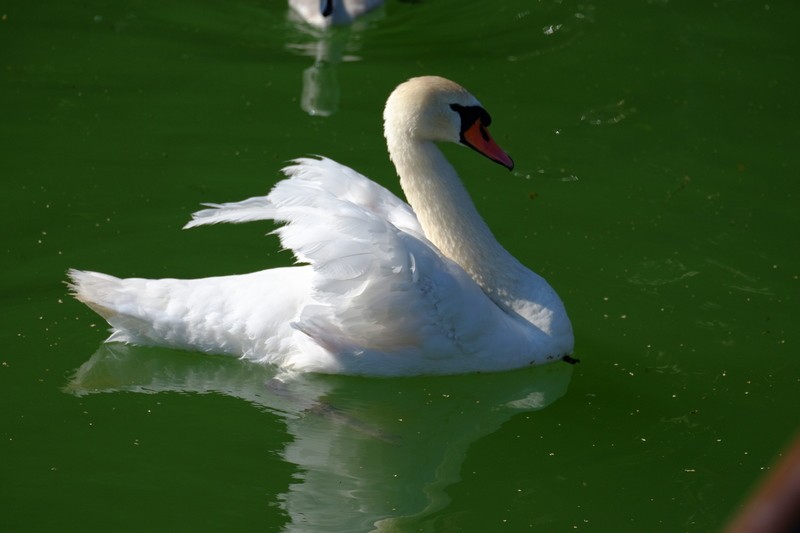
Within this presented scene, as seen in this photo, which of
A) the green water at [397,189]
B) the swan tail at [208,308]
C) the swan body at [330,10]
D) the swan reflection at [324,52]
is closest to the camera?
the green water at [397,189]

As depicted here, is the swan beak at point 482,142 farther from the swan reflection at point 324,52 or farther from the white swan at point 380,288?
the swan reflection at point 324,52

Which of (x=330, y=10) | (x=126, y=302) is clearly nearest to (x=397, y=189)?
(x=126, y=302)

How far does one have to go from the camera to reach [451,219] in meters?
4.29

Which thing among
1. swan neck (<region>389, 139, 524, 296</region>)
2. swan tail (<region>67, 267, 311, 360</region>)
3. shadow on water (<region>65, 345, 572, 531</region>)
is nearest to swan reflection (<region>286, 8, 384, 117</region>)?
swan neck (<region>389, 139, 524, 296</region>)

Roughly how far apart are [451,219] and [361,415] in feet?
2.96

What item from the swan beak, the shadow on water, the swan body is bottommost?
the shadow on water

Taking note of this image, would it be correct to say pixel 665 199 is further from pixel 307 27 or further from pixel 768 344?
pixel 307 27

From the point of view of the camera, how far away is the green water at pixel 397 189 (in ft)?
11.7

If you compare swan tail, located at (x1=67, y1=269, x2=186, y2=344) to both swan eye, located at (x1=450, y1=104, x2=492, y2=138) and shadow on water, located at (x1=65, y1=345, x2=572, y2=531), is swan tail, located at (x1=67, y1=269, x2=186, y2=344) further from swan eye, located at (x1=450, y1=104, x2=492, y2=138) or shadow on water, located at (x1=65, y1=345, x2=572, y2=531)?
swan eye, located at (x1=450, y1=104, x2=492, y2=138)

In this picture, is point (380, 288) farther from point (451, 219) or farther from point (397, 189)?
point (397, 189)

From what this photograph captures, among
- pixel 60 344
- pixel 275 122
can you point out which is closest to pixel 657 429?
pixel 60 344

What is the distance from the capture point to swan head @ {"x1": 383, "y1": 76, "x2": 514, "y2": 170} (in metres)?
4.12

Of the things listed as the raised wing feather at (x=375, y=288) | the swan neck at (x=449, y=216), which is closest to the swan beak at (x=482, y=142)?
the swan neck at (x=449, y=216)

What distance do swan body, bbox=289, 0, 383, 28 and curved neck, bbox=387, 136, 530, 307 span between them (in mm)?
3978
